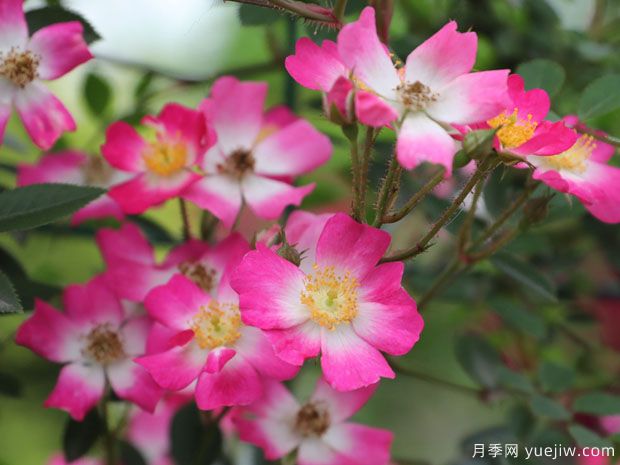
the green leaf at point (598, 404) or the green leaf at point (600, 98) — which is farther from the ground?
the green leaf at point (600, 98)

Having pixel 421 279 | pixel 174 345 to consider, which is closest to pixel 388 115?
pixel 174 345

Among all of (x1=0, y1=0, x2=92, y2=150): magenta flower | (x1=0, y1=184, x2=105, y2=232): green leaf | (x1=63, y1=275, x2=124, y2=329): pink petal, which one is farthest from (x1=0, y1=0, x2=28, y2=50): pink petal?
(x1=63, y1=275, x2=124, y2=329): pink petal

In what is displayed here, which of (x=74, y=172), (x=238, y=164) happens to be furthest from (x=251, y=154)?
(x=74, y=172)

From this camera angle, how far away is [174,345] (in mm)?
626

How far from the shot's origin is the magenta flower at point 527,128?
573mm

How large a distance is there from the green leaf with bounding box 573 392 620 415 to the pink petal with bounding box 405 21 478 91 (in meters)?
0.41

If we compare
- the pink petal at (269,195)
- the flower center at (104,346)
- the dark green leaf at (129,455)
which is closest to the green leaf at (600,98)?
the pink petal at (269,195)

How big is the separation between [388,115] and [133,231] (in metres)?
0.35

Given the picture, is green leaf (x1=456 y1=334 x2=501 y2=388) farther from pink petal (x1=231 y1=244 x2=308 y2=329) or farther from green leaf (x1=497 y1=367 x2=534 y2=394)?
pink petal (x1=231 y1=244 x2=308 y2=329)

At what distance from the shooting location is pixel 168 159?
757 millimetres

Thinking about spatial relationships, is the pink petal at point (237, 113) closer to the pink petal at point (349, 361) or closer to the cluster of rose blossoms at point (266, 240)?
the cluster of rose blossoms at point (266, 240)

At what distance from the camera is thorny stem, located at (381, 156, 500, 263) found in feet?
1.89

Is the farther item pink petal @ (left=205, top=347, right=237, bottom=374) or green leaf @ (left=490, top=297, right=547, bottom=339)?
green leaf @ (left=490, top=297, right=547, bottom=339)

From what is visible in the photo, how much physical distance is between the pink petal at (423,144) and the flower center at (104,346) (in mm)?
352
